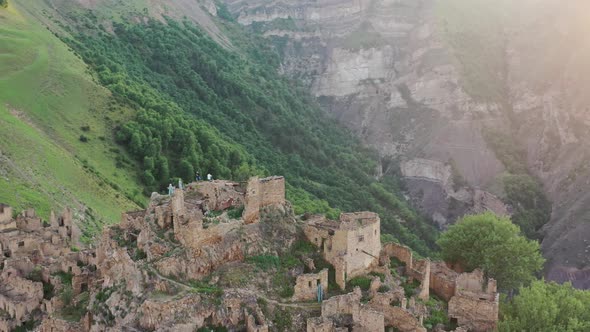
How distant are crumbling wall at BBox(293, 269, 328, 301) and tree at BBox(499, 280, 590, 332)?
507 inches

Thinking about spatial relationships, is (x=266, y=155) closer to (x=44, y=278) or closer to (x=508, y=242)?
(x=508, y=242)

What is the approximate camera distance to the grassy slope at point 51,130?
245 ft

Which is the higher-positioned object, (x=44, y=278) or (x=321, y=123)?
(x=321, y=123)

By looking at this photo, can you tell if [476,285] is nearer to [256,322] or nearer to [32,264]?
[256,322]

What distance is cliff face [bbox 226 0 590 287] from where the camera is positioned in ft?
401

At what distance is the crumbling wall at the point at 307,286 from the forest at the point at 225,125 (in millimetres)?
38601

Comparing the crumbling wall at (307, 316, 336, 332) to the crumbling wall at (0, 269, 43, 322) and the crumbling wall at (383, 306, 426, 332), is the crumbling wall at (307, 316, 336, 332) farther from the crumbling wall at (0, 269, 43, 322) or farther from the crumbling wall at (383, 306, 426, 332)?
the crumbling wall at (0, 269, 43, 322)

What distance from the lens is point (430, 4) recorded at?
182125 millimetres

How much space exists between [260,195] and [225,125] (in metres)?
89.8

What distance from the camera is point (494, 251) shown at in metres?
59.1

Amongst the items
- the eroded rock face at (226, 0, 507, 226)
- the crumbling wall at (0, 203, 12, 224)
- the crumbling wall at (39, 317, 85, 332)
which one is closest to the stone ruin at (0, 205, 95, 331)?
the crumbling wall at (0, 203, 12, 224)

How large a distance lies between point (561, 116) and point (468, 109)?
2053cm

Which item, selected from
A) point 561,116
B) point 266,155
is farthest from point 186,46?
point 561,116

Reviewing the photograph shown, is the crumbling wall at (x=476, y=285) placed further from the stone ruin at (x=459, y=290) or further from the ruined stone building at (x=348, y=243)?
the ruined stone building at (x=348, y=243)
